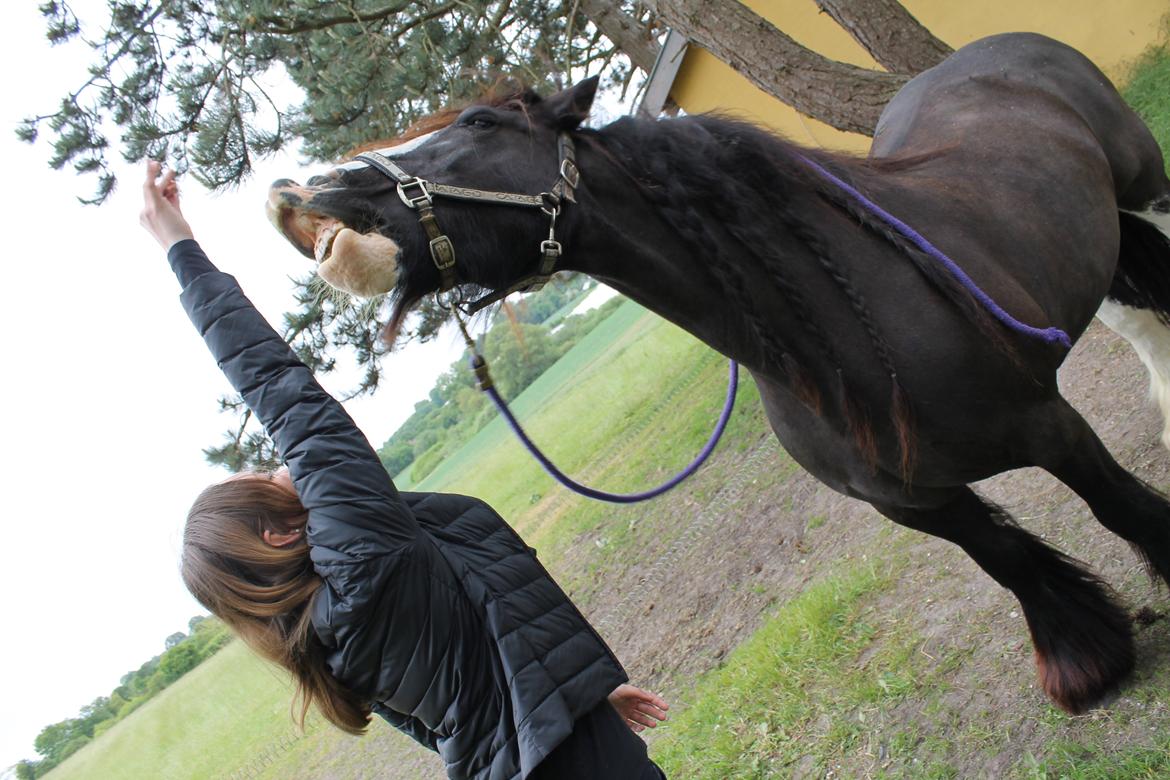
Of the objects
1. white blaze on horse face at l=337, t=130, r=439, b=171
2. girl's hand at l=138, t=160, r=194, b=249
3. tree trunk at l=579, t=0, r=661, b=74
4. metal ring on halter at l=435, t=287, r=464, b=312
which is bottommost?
metal ring on halter at l=435, t=287, r=464, b=312

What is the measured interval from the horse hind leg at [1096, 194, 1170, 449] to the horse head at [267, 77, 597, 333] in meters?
2.41

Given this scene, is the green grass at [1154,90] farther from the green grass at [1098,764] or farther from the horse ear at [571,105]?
the horse ear at [571,105]

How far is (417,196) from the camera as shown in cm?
158

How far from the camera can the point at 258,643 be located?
5.86 ft

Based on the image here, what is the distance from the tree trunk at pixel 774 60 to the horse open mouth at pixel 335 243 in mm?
3705

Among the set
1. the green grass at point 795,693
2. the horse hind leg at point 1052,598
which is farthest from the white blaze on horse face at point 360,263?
the green grass at point 795,693

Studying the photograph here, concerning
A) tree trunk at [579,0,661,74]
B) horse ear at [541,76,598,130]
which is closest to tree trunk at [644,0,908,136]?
tree trunk at [579,0,661,74]

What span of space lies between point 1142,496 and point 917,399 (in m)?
0.92

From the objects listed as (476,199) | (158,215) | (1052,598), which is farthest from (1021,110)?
(158,215)

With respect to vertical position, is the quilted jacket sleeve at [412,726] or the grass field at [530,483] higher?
the quilted jacket sleeve at [412,726]

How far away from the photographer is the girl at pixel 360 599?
1672 millimetres

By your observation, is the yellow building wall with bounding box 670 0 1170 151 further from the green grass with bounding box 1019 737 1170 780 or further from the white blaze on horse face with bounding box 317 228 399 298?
the white blaze on horse face with bounding box 317 228 399 298

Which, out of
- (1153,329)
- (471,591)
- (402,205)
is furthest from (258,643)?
(1153,329)

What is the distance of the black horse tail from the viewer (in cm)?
310
